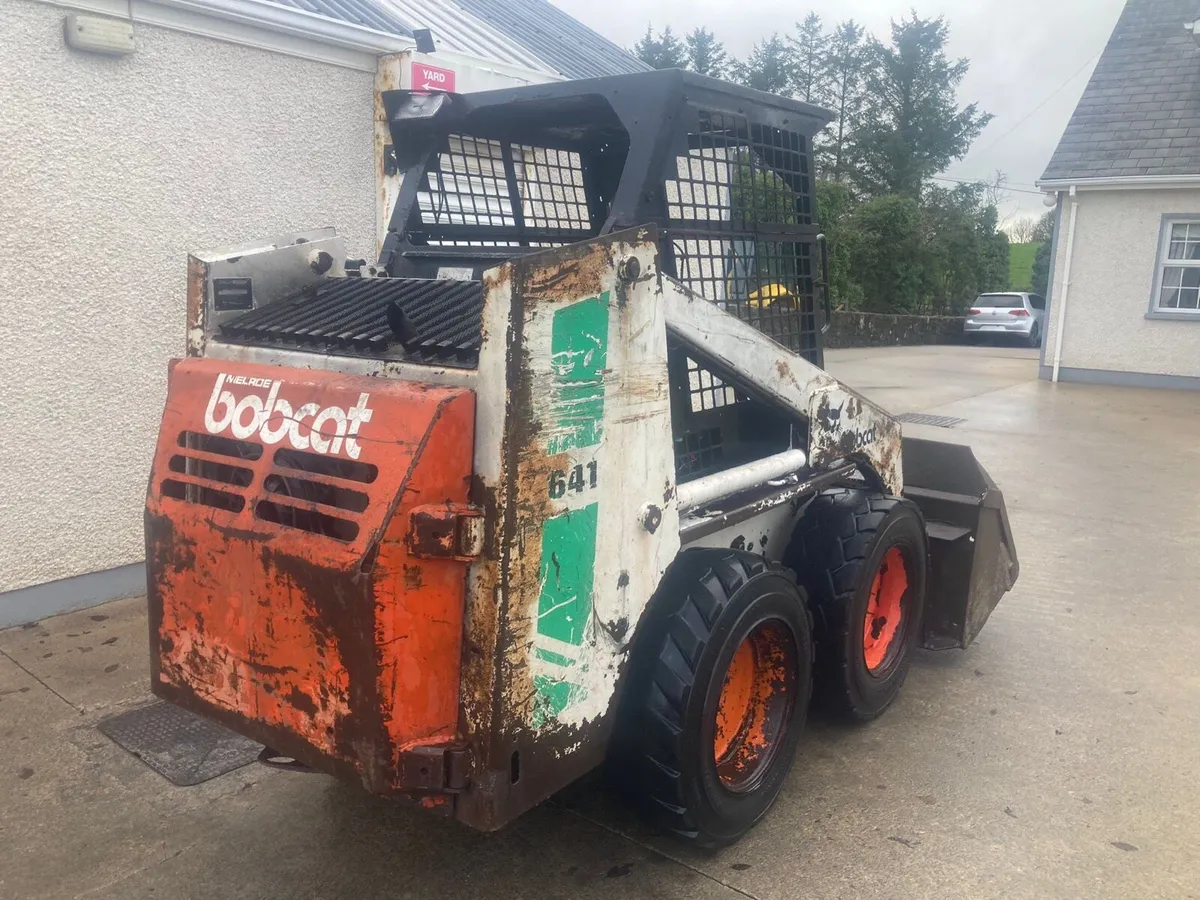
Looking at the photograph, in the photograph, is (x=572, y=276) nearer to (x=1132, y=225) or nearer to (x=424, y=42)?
(x=424, y=42)

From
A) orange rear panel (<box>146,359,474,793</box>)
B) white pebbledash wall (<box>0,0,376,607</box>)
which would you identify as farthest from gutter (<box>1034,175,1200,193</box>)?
orange rear panel (<box>146,359,474,793</box>)

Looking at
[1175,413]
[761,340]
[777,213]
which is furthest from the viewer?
[1175,413]

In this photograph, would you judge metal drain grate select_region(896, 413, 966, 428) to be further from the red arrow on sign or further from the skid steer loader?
the skid steer loader

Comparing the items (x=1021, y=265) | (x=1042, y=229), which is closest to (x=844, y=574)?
(x=1021, y=265)

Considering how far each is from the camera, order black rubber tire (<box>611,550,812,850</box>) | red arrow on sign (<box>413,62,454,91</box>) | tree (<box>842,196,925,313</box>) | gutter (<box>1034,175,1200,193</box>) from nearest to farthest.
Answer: black rubber tire (<box>611,550,812,850</box>)
red arrow on sign (<box>413,62,454,91</box>)
gutter (<box>1034,175,1200,193</box>)
tree (<box>842,196,925,313</box>)

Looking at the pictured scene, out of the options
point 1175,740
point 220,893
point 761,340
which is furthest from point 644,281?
point 1175,740

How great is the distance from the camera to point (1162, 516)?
700 centimetres

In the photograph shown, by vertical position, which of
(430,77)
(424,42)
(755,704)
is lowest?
(755,704)

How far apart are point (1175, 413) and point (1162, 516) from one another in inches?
224

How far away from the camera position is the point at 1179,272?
13.9 m

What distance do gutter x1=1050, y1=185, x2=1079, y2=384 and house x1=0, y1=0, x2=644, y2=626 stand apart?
11687 millimetres

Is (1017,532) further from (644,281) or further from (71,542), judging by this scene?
(71,542)

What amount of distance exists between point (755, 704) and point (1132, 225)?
13.5 m

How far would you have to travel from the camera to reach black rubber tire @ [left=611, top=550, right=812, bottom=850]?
270 centimetres
